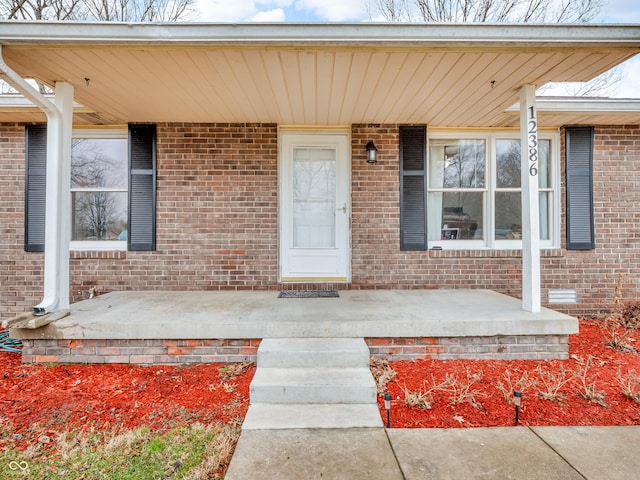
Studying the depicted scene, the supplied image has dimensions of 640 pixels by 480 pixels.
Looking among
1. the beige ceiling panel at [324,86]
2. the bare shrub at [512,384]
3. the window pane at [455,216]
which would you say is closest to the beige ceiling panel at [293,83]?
the beige ceiling panel at [324,86]

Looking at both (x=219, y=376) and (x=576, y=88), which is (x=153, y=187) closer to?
(x=219, y=376)

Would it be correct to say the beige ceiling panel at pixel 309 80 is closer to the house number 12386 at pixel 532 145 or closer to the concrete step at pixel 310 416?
the house number 12386 at pixel 532 145

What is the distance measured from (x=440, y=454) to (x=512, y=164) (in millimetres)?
4253

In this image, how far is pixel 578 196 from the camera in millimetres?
4789

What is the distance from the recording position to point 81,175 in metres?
4.79

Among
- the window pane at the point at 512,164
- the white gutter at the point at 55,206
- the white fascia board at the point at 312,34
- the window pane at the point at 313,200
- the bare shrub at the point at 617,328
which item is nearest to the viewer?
the white fascia board at the point at 312,34

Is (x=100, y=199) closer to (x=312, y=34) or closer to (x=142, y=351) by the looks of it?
(x=142, y=351)

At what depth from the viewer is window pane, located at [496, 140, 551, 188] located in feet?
16.2

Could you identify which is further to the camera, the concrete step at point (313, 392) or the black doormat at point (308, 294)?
the black doormat at point (308, 294)

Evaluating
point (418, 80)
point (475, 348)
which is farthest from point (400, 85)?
point (475, 348)

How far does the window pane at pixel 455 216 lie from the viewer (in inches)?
194

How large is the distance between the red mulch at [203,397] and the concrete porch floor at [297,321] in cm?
29

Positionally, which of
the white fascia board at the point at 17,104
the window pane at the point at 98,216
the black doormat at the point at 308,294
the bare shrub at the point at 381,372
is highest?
the white fascia board at the point at 17,104

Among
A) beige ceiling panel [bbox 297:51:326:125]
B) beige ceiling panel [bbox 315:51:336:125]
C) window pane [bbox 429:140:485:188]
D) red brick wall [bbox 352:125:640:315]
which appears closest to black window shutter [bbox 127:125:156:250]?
beige ceiling panel [bbox 297:51:326:125]
